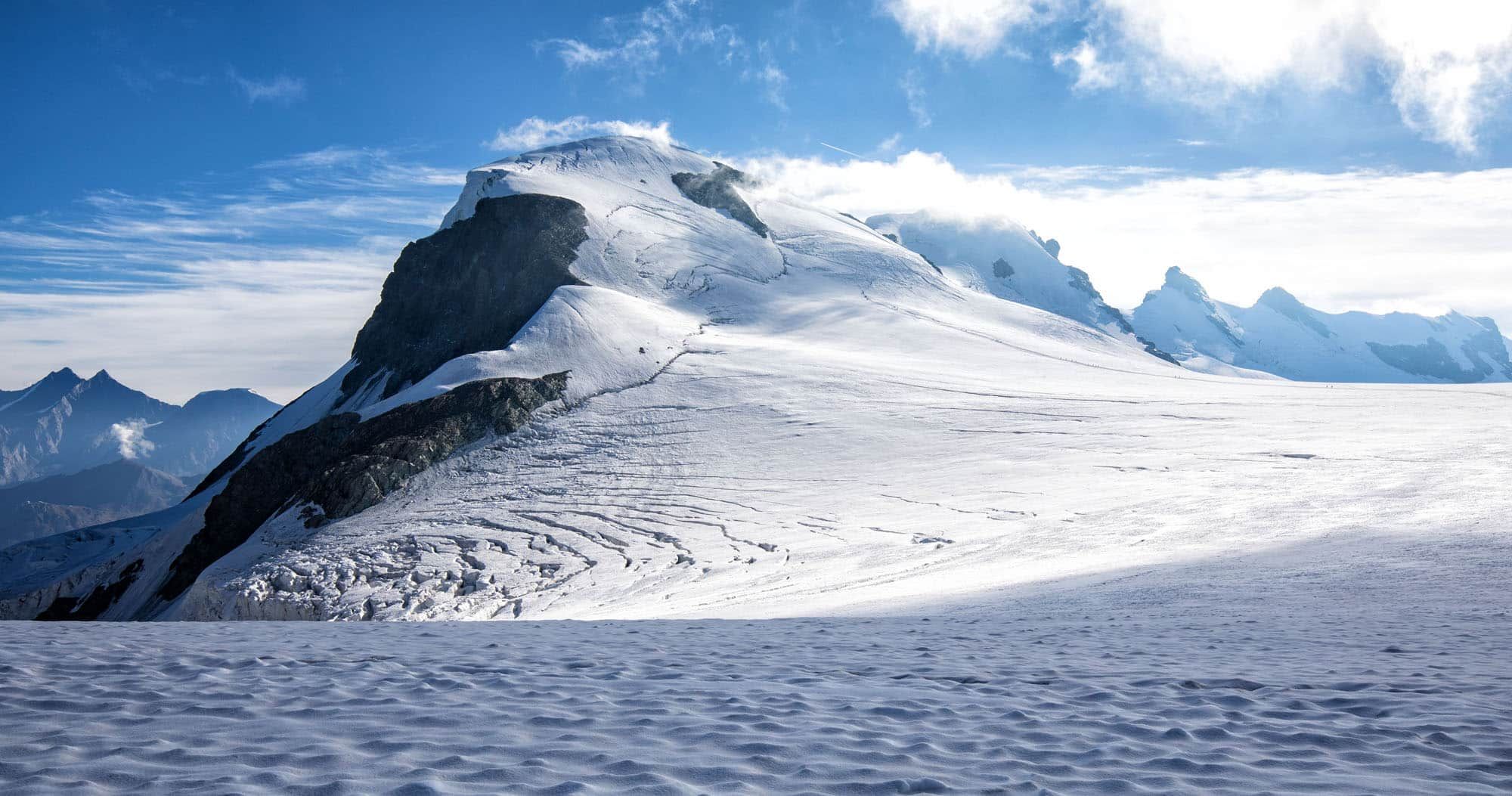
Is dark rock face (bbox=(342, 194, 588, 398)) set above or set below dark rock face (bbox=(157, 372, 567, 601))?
above

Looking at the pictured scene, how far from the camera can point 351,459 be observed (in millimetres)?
35031

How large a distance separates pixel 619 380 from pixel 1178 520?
2932cm

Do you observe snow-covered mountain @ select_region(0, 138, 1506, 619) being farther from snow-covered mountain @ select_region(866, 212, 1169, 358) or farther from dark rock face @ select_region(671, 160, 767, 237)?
snow-covered mountain @ select_region(866, 212, 1169, 358)

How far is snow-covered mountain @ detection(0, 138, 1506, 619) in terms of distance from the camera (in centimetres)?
2197

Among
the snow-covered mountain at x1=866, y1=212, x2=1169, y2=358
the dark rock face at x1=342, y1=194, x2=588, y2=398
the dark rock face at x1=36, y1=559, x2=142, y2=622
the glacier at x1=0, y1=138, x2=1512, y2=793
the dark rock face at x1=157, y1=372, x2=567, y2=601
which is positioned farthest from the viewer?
the snow-covered mountain at x1=866, y1=212, x2=1169, y2=358

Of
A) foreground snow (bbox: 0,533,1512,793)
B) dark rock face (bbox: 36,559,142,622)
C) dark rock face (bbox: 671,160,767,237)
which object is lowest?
dark rock face (bbox: 36,559,142,622)

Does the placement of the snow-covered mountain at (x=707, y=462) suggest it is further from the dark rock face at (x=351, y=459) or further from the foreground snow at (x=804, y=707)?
the foreground snow at (x=804, y=707)

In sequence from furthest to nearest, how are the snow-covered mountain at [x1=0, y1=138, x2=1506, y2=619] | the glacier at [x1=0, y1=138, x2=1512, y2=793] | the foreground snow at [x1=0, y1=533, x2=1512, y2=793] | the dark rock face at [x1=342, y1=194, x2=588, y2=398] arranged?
the dark rock face at [x1=342, y1=194, x2=588, y2=398], the snow-covered mountain at [x1=0, y1=138, x2=1506, y2=619], the glacier at [x1=0, y1=138, x2=1512, y2=793], the foreground snow at [x1=0, y1=533, x2=1512, y2=793]

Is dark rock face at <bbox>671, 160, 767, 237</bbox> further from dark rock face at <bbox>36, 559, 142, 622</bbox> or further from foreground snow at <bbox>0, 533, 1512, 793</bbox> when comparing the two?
foreground snow at <bbox>0, 533, 1512, 793</bbox>

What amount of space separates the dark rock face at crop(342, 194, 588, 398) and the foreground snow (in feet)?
162

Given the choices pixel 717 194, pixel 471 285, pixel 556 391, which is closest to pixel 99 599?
pixel 556 391

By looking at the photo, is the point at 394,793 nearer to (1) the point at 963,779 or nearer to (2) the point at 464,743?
(2) the point at 464,743

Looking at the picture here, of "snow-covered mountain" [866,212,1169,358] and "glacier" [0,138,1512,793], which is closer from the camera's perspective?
"glacier" [0,138,1512,793]

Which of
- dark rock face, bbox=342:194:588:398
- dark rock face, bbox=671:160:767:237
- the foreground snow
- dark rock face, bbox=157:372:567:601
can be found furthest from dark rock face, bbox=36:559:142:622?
dark rock face, bbox=671:160:767:237
